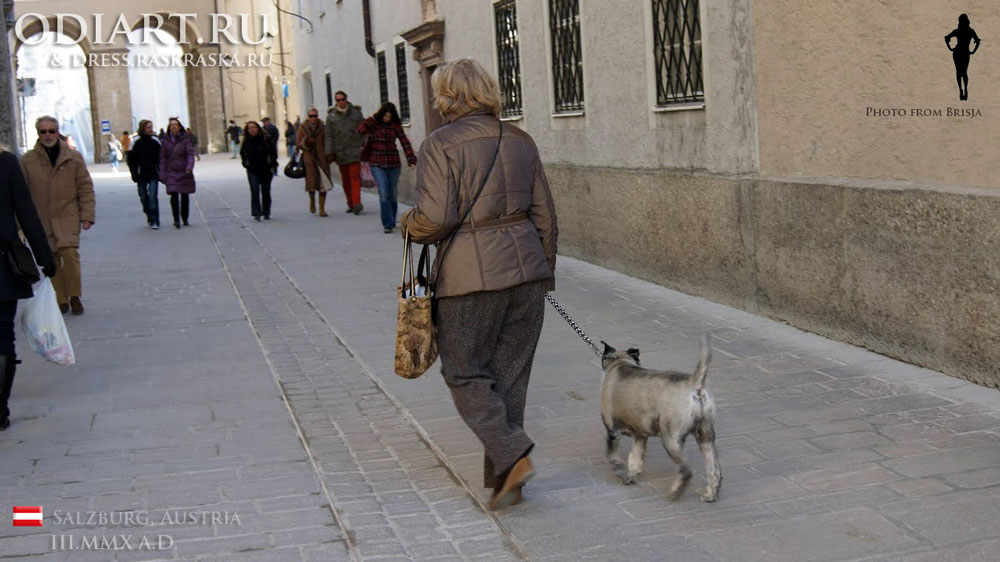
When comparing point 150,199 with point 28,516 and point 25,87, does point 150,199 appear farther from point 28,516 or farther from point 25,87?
point 25,87

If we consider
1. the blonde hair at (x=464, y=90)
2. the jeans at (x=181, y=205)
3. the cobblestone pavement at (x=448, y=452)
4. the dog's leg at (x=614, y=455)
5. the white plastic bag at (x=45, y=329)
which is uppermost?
the blonde hair at (x=464, y=90)

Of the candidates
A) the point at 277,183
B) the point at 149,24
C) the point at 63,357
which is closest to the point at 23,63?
the point at 149,24

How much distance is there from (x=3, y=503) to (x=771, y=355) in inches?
171

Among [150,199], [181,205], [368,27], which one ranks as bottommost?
[181,205]

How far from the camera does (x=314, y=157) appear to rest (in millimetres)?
20125

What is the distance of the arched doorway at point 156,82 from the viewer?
56312 mm

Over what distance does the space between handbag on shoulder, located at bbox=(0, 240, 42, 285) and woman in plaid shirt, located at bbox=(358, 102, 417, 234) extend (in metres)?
9.77

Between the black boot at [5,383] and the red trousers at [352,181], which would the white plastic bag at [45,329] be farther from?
the red trousers at [352,181]

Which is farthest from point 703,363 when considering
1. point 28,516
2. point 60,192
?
point 60,192

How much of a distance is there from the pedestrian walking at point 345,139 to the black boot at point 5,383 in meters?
12.6

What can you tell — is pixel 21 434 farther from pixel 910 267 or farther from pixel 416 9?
pixel 416 9

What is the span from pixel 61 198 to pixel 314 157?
9740mm

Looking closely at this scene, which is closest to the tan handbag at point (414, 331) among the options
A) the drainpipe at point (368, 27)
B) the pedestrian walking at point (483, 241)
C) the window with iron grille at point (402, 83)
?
the pedestrian walking at point (483, 241)

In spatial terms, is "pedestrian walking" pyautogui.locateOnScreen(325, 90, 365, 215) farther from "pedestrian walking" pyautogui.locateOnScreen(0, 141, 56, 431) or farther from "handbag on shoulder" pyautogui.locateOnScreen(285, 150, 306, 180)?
"pedestrian walking" pyautogui.locateOnScreen(0, 141, 56, 431)
